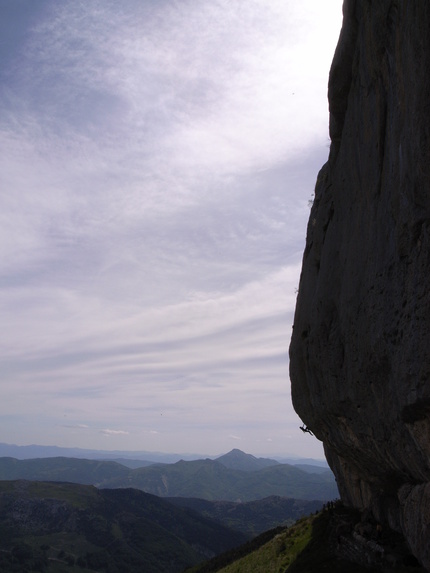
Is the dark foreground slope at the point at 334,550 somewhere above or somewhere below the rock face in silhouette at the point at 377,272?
below

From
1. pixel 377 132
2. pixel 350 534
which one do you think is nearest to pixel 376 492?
pixel 350 534

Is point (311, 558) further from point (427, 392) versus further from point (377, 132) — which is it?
point (377, 132)

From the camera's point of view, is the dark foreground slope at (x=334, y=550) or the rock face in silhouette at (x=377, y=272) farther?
the dark foreground slope at (x=334, y=550)

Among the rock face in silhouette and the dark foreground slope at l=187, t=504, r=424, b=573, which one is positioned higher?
the rock face in silhouette

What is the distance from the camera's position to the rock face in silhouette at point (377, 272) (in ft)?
58.2

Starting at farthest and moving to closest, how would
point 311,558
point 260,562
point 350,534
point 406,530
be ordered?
1. point 260,562
2. point 311,558
3. point 350,534
4. point 406,530

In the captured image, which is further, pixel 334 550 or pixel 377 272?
pixel 334 550

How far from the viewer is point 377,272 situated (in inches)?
866

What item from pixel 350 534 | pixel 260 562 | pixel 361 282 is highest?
pixel 361 282

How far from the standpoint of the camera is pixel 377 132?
22312mm

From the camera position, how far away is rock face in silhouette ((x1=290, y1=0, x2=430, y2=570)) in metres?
17.8

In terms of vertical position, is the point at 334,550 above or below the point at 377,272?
below

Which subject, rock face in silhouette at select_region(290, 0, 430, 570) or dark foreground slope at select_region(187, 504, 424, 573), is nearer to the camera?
rock face in silhouette at select_region(290, 0, 430, 570)

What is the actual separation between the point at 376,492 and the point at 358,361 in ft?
47.9
